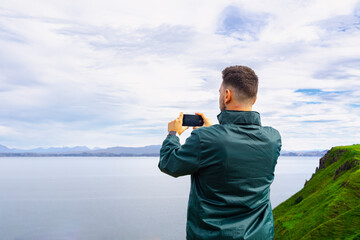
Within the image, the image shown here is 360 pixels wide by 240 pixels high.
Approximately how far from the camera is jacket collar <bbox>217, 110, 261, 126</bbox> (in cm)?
341

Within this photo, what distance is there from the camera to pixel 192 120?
387cm

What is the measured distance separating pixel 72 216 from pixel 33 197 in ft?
137

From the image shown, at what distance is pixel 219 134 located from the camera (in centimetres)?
323

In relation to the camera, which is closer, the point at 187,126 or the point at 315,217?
the point at 187,126

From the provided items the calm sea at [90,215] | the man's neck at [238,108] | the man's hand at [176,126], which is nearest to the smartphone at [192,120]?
the man's hand at [176,126]

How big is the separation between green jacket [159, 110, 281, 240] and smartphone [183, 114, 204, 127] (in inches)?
16.7

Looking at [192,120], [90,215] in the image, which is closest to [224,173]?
[192,120]

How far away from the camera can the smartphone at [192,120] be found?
12.6 feet

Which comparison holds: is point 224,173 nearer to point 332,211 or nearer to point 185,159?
point 185,159

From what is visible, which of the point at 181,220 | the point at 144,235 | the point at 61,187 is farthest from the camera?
the point at 61,187

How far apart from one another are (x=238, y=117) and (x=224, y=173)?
57cm

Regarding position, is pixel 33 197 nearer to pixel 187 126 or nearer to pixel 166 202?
pixel 166 202

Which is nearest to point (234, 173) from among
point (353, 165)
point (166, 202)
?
point (353, 165)

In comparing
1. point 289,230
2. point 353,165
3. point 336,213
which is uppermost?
point 353,165
